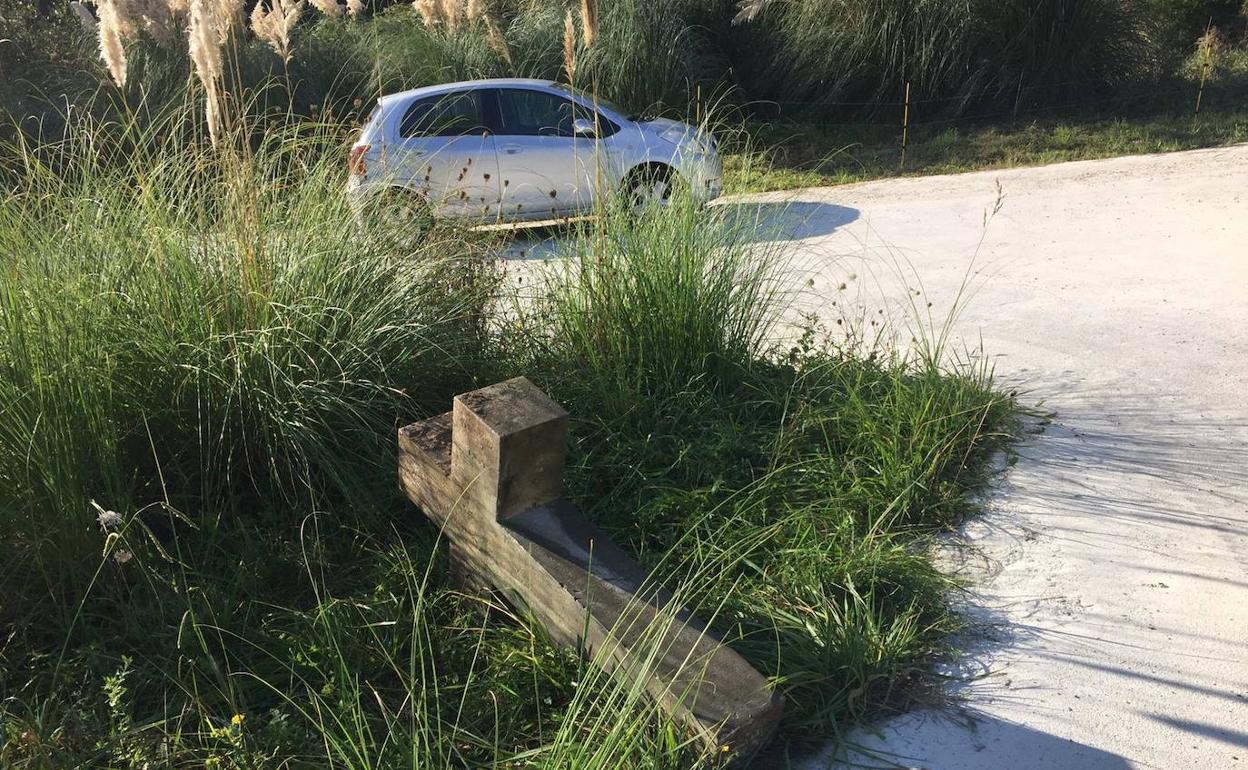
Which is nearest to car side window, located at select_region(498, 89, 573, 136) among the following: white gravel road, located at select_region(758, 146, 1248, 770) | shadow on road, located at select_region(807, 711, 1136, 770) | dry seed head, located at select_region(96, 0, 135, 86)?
white gravel road, located at select_region(758, 146, 1248, 770)

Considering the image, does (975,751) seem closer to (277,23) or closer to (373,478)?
(373,478)

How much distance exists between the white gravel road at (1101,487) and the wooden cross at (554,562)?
457mm

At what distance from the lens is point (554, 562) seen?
10.2 feet

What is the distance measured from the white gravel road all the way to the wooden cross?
0.46 metres

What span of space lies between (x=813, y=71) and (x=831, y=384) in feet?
37.7

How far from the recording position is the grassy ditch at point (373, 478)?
3.00 m

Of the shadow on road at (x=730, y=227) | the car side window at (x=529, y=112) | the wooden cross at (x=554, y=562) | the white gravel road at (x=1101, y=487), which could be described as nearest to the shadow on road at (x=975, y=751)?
the white gravel road at (x=1101, y=487)

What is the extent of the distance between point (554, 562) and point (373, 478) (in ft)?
3.93

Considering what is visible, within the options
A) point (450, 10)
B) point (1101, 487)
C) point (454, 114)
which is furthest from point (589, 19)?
point (454, 114)

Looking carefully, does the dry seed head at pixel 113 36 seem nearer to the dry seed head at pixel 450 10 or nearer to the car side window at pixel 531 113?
the dry seed head at pixel 450 10

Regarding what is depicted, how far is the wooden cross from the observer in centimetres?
271

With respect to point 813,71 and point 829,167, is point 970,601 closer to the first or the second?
point 829,167

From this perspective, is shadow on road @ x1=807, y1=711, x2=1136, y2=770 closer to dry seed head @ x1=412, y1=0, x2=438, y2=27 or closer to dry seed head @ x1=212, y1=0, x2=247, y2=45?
dry seed head @ x1=212, y1=0, x2=247, y2=45

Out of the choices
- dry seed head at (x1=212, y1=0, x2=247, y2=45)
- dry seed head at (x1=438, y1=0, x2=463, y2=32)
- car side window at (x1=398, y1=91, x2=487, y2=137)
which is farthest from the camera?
car side window at (x1=398, y1=91, x2=487, y2=137)
